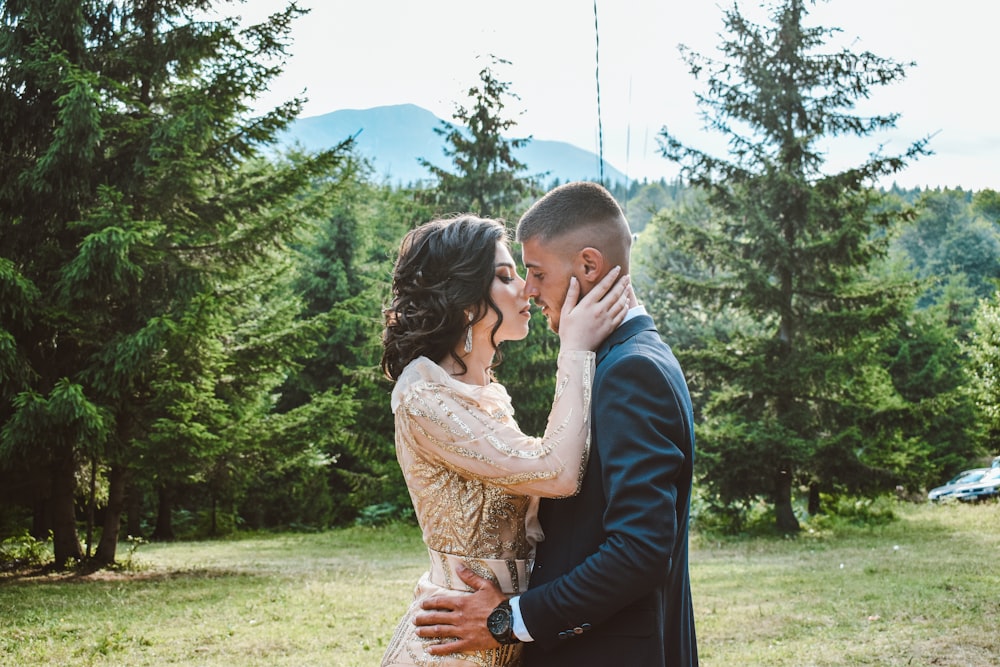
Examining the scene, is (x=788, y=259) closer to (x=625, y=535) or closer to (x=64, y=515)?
(x=64, y=515)

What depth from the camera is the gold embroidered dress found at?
2.43m

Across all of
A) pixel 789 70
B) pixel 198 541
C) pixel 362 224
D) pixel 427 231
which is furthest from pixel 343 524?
pixel 427 231

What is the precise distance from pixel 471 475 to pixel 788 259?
1809 centimetres

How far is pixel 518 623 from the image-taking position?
230 centimetres

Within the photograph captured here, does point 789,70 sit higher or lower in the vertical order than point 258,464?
higher

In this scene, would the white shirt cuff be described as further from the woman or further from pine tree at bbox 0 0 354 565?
pine tree at bbox 0 0 354 565

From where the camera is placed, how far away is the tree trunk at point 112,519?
1419cm

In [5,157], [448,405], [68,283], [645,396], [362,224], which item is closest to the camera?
[645,396]

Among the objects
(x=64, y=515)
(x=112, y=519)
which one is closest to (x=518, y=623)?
(x=112, y=519)

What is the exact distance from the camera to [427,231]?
288 cm

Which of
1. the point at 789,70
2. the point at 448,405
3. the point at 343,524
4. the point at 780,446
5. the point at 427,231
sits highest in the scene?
the point at 789,70

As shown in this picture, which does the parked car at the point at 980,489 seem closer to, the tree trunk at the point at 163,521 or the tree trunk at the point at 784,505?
the tree trunk at the point at 784,505

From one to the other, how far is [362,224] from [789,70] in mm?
16102

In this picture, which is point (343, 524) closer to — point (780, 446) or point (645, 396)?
point (780, 446)
